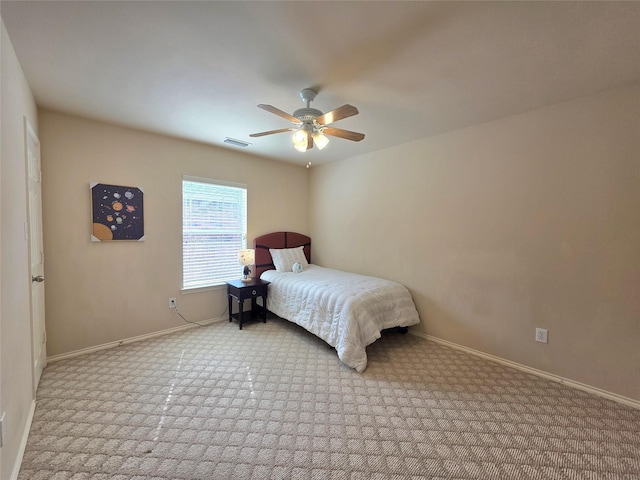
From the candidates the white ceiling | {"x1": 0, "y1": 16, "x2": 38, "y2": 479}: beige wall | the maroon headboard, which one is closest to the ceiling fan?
the white ceiling

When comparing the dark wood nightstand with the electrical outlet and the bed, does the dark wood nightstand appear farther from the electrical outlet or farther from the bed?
the electrical outlet

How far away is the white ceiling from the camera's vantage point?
1.44 m

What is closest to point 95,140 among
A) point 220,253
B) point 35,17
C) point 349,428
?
point 35,17

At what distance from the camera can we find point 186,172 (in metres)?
3.55

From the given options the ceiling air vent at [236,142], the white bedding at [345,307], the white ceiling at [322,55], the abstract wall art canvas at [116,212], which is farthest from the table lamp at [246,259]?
the white ceiling at [322,55]

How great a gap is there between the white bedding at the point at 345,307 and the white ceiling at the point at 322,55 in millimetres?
1889

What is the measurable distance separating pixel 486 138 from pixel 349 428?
299 cm

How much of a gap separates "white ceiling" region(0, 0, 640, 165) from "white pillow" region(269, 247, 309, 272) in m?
2.18

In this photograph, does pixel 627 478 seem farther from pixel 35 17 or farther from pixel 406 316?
→ pixel 35 17

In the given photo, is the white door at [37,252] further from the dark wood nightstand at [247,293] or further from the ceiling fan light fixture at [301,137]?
the ceiling fan light fixture at [301,137]

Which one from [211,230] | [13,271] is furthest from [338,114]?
[211,230]

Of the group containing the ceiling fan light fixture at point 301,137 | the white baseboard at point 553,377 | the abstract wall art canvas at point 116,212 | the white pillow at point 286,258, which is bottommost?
the white baseboard at point 553,377

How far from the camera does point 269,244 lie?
174 inches

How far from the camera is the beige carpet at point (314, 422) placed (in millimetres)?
1534
